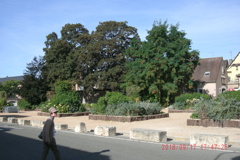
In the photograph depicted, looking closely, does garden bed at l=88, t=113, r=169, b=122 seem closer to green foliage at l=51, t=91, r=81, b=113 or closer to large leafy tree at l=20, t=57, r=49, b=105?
green foliage at l=51, t=91, r=81, b=113

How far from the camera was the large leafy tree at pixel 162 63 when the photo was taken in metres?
31.8

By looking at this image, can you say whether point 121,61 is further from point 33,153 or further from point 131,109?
point 33,153

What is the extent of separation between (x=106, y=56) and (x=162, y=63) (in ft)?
40.8

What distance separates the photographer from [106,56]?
1626 inches

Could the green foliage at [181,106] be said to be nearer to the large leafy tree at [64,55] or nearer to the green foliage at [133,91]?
the green foliage at [133,91]

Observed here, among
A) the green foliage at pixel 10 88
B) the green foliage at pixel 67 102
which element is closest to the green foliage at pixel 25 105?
the green foliage at pixel 67 102

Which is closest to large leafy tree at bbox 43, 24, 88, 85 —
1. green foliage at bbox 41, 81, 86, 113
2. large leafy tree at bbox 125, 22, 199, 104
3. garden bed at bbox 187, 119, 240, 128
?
large leafy tree at bbox 125, 22, 199, 104

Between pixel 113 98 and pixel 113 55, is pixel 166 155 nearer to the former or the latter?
pixel 113 98

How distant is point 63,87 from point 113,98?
26.8 ft

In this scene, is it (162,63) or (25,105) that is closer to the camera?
(162,63)

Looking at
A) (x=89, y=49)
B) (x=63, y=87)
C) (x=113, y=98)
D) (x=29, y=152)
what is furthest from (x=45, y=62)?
(x=29, y=152)

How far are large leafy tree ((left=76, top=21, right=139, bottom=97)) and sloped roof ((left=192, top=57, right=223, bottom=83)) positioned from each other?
12.8 meters

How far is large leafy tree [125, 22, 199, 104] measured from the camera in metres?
31.8

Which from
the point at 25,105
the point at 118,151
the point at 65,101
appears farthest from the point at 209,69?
the point at 118,151
